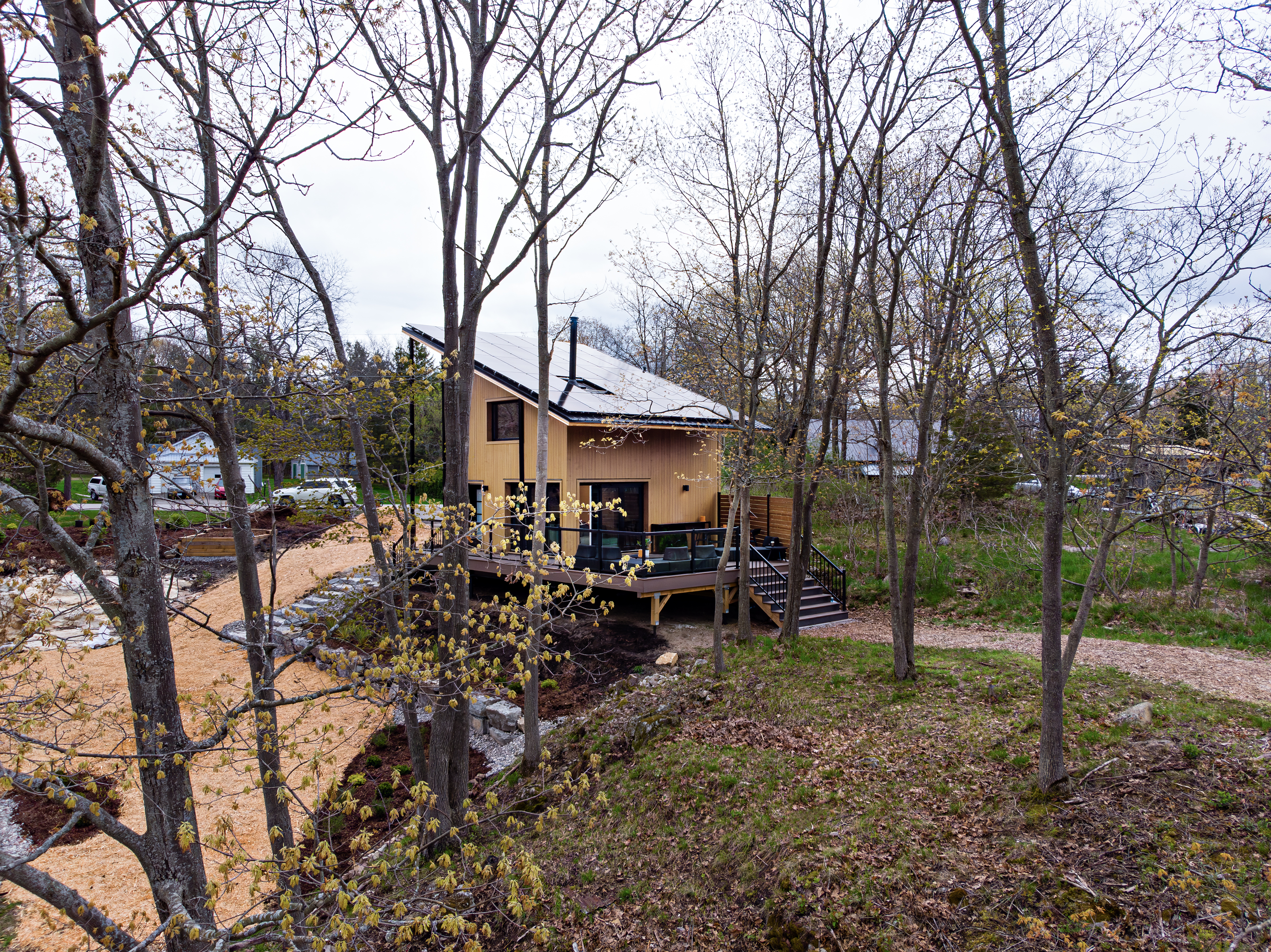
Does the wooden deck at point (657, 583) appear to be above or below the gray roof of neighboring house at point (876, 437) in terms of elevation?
below

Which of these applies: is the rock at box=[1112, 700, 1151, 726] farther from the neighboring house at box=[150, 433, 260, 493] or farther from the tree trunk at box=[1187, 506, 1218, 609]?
the neighboring house at box=[150, 433, 260, 493]

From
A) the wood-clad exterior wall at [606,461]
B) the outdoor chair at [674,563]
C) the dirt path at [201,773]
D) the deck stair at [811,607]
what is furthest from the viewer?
the wood-clad exterior wall at [606,461]

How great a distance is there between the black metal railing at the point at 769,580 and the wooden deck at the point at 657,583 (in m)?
0.16

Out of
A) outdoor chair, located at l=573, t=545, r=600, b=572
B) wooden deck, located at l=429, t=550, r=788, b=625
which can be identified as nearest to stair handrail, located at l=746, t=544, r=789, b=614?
wooden deck, located at l=429, t=550, r=788, b=625

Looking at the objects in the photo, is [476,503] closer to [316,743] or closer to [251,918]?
[316,743]

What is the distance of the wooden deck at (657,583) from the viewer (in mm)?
12992

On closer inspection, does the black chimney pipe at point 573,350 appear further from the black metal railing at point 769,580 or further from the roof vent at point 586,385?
the black metal railing at point 769,580

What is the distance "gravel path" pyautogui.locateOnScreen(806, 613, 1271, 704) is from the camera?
336 inches

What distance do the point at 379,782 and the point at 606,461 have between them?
8439mm

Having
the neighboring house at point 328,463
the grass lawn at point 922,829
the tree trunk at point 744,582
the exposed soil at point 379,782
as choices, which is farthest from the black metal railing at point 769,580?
the neighboring house at point 328,463

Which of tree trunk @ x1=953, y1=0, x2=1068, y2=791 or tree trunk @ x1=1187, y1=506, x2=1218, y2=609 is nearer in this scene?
tree trunk @ x1=953, y1=0, x2=1068, y2=791

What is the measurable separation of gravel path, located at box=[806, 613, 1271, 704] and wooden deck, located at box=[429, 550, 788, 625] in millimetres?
2055

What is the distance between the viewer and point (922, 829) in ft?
16.9

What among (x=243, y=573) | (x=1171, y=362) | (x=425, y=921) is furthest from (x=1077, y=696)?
(x=243, y=573)
